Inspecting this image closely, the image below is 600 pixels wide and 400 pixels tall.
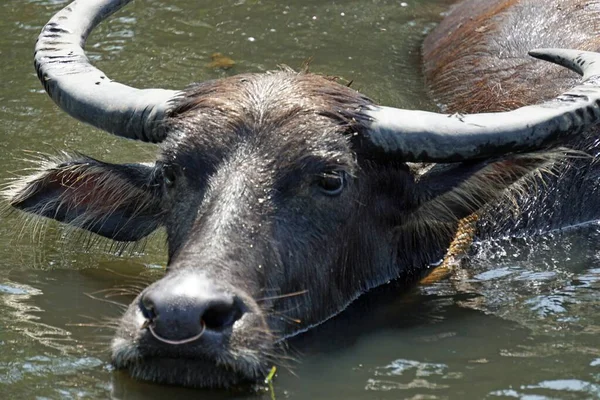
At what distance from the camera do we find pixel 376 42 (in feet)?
40.3

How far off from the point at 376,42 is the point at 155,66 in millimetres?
2314

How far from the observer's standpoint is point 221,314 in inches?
207

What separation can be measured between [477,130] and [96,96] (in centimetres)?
218

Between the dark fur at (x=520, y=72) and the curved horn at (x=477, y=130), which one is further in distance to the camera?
the dark fur at (x=520, y=72)

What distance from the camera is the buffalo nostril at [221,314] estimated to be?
5.21 meters

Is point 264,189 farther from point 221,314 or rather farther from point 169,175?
point 221,314

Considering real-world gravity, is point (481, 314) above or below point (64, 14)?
below

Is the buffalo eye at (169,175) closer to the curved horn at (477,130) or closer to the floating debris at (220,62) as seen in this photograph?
the curved horn at (477,130)

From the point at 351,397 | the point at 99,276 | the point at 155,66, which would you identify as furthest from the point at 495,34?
the point at 351,397

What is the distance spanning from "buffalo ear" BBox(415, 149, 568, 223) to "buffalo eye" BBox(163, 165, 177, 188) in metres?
1.46

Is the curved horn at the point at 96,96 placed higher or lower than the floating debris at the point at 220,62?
higher

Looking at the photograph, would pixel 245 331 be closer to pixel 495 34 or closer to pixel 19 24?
pixel 495 34

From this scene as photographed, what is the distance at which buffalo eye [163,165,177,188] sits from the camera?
21.3 ft


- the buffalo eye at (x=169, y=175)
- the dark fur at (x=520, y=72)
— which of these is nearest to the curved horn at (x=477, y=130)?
the dark fur at (x=520, y=72)
